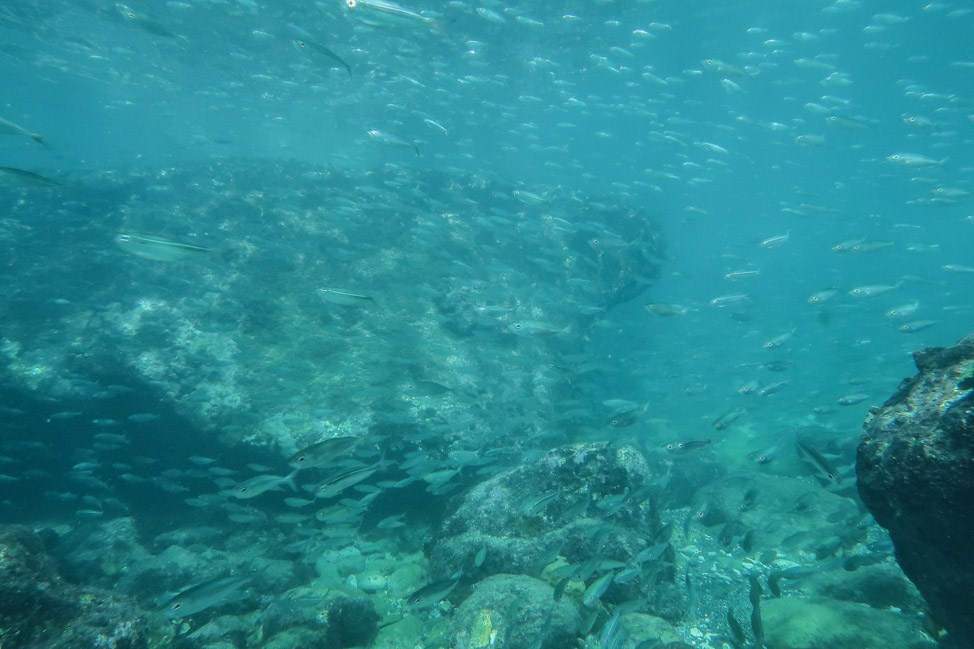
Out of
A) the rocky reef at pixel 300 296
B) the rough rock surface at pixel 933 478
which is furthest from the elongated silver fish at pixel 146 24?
the rough rock surface at pixel 933 478

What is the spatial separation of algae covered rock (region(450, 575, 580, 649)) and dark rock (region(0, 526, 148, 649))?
3230 millimetres

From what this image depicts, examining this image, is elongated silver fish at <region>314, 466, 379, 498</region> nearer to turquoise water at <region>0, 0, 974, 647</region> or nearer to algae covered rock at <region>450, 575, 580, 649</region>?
turquoise water at <region>0, 0, 974, 647</region>

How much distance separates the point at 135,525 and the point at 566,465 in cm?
832

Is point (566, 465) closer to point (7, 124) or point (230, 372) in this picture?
point (230, 372)

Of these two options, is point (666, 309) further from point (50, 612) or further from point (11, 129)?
point (11, 129)

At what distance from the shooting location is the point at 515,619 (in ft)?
16.8

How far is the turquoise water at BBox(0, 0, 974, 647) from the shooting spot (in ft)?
25.6

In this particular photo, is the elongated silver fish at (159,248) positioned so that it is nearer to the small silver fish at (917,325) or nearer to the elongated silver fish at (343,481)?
the elongated silver fish at (343,481)

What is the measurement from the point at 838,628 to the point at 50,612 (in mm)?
7382

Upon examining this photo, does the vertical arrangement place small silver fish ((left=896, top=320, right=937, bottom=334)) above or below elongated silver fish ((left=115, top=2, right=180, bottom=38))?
below

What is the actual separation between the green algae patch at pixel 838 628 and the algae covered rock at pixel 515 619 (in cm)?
221

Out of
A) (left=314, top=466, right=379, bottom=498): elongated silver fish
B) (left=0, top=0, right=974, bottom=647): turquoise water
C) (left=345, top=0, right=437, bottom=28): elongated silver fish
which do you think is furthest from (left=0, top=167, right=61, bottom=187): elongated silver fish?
(left=314, top=466, right=379, bottom=498): elongated silver fish

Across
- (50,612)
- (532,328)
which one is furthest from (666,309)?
(50,612)

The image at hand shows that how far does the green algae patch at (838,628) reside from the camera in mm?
4285
